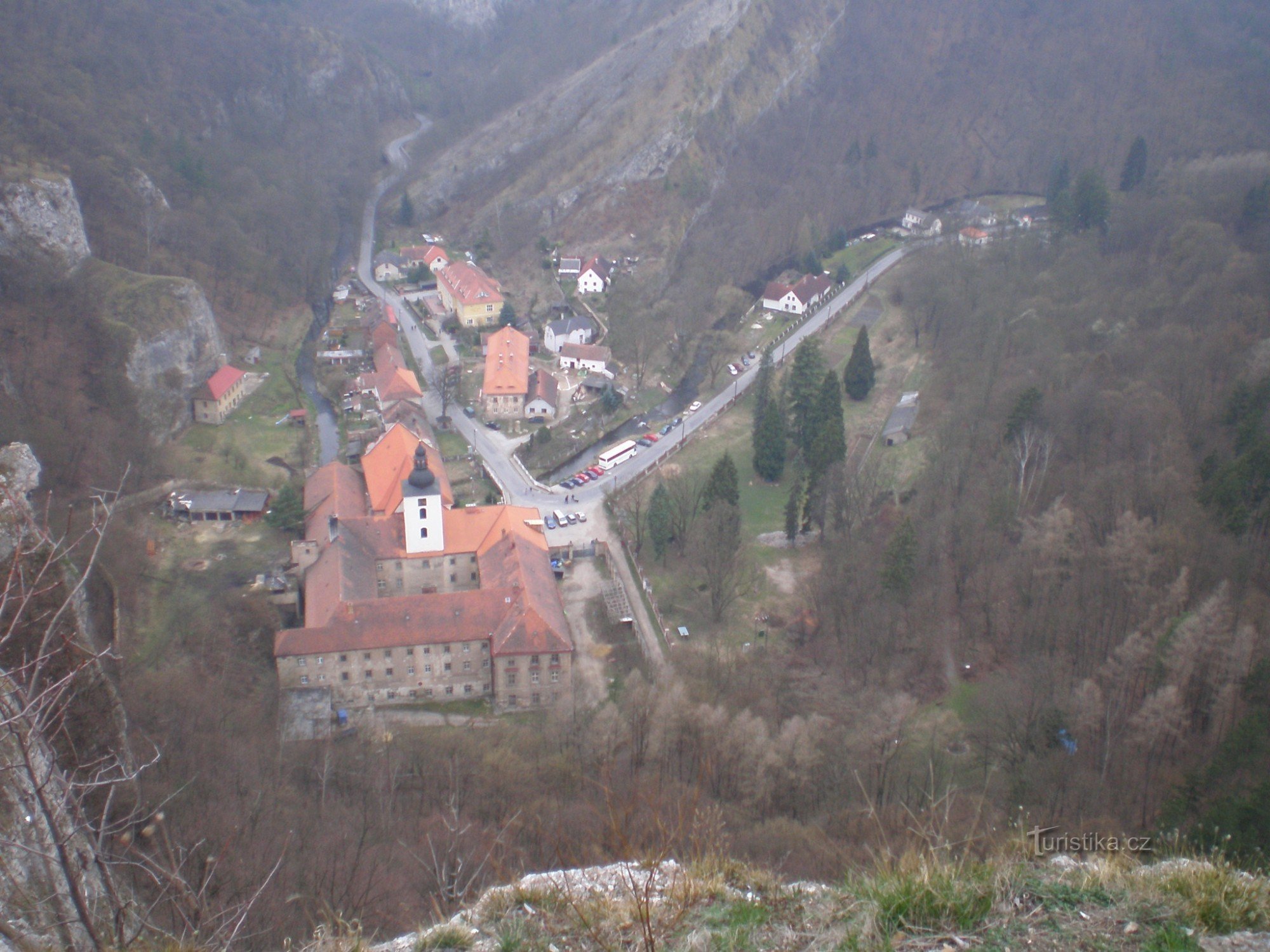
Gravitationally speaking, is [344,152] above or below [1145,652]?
above

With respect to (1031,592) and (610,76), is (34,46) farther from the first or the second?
(1031,592)

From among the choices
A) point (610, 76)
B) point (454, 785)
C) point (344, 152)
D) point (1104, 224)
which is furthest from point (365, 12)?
point (454, 785)

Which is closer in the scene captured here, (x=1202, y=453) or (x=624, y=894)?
(x=624, y=894)

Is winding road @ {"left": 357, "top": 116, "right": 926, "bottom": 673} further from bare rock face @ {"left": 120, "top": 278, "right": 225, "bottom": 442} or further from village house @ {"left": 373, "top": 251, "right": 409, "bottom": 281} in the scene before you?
bare rock face @ {"left": 120, "top": 278, "right": 225, "bottom": 442}

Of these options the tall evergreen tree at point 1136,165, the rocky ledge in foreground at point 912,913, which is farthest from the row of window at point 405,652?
the tall evergreen tree at point 1136,165

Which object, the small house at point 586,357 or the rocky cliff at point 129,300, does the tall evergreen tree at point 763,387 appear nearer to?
the small house at point 586,357
